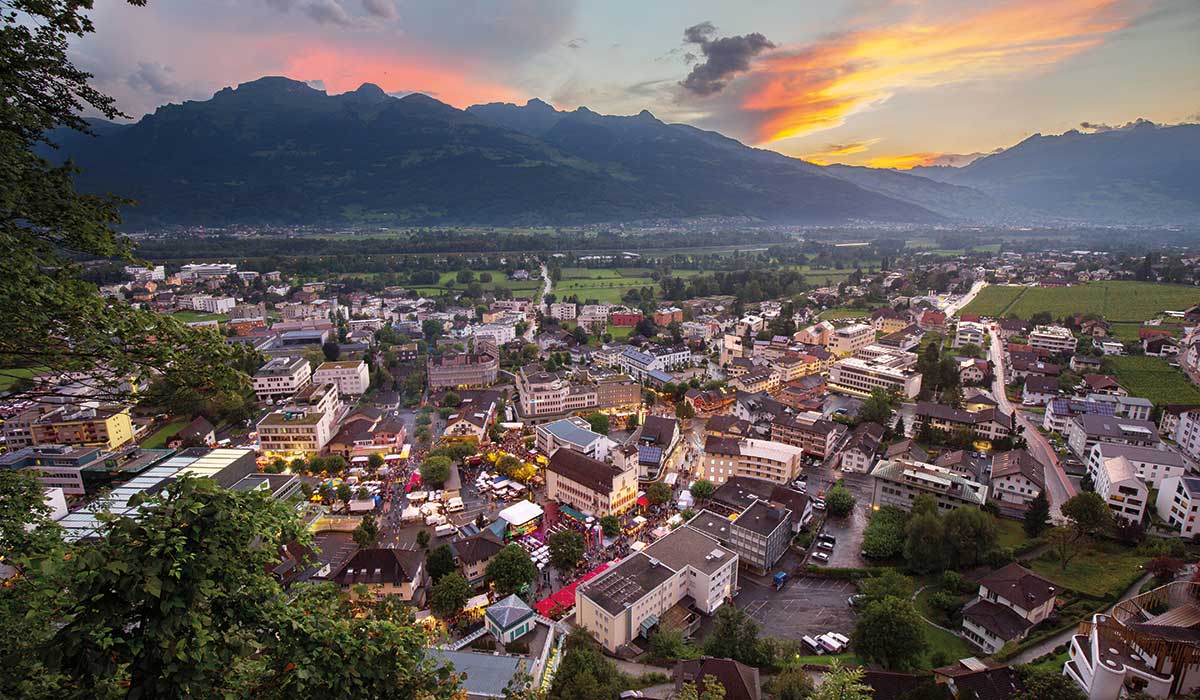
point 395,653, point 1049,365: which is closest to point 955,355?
point 1049,365

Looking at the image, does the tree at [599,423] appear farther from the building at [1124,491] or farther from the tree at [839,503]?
the building at [1124,491]

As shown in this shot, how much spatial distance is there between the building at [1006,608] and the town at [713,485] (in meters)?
0.06

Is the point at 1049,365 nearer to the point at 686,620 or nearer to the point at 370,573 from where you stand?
the point at 686,620

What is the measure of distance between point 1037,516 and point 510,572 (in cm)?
1606

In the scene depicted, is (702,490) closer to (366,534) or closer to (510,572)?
(510,572)

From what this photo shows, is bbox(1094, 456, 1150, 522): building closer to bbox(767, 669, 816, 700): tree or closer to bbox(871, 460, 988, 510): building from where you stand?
bbox(871, 460, 988, 510): building

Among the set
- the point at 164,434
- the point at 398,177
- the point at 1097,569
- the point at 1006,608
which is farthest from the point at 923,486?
the point at 398,177

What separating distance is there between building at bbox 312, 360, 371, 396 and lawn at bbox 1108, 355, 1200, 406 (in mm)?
41826

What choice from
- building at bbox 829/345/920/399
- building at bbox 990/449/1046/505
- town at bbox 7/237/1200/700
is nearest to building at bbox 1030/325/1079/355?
town at bbox 7/237/1200/700

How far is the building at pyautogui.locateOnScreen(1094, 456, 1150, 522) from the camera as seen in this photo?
58.3 feet

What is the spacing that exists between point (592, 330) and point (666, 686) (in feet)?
122

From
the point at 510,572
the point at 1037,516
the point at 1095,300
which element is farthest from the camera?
the point at 1095,300

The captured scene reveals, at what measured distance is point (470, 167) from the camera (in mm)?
165500

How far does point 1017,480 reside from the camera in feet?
65.1
